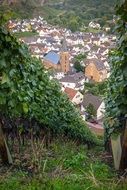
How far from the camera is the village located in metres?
37.5

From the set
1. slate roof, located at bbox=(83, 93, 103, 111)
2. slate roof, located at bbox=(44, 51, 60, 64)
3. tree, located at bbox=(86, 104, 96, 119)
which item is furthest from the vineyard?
slate roof, located at bbox=(44, 51, 60, 64)

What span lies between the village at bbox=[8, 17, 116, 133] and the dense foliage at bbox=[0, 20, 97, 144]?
46.4ft

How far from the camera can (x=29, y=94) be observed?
7.41 meters

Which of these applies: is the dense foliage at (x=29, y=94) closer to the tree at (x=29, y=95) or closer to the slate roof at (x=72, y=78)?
the tree at (x=29, y=95)

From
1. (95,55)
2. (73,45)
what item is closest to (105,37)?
(73,45)

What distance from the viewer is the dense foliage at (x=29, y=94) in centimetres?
488

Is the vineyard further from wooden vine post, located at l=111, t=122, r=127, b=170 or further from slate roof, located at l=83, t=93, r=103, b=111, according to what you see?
slate roof, located at l=83, t=93, r=103, b=111

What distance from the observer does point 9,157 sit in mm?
5574

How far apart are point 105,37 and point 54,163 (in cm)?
7869

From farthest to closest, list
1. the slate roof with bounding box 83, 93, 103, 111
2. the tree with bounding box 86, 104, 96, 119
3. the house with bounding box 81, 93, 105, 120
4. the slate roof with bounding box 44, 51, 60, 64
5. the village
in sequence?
the slate roof with bounding box 44, 51, 60, 64, the village, the slate roof with bounding box 83, 93, 103, 111, the house with bounding box 81, 93, 105, 120, the tree with bounding box 86, 104, 96, 119

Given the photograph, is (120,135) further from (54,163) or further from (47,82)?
(47,82)

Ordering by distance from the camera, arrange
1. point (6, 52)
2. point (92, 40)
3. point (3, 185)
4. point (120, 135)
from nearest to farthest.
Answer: point (3, 185)
point (6, 52)
point (120, 135)
point (92, 40)

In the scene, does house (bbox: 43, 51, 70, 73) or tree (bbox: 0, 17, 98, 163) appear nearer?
tree (bbox: 0, 17, 98, 163)

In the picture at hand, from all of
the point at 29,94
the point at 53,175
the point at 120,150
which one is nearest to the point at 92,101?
the point at 29,94
